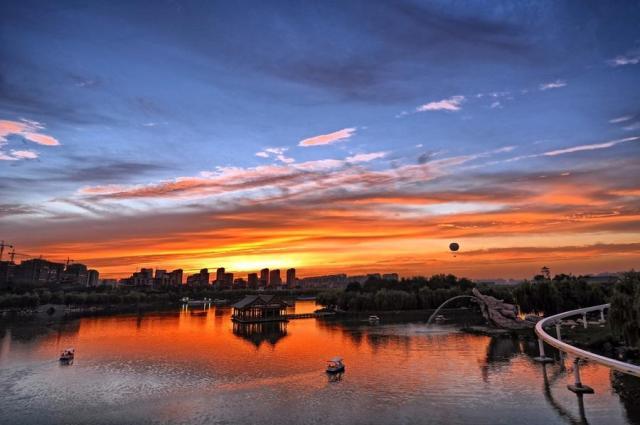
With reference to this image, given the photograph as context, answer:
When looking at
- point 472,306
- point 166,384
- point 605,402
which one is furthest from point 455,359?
point 472,306

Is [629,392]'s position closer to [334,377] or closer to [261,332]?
[334,377]

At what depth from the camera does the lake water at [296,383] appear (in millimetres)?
26688

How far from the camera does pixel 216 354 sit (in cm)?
4997

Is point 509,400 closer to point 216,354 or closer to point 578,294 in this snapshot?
point 216,354

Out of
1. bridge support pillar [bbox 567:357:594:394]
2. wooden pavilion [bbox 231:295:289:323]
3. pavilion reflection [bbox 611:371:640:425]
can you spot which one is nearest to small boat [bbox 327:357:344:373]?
bridge support pillar [bbox 567:357:594:394]

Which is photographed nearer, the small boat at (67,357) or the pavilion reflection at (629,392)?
the pavilion reflection at (629,392)

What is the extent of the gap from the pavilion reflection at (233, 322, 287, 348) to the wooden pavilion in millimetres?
1023

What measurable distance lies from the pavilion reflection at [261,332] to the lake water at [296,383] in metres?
1.32

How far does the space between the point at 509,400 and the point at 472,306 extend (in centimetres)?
8215

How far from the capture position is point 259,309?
8256 centimetres

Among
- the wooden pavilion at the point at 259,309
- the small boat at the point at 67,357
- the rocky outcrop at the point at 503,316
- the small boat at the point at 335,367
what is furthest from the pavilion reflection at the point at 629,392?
the wooden pavilion at the point at 259,309

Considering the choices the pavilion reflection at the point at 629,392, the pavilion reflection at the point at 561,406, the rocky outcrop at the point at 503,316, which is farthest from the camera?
the rocky outcrop at the point at 503,316

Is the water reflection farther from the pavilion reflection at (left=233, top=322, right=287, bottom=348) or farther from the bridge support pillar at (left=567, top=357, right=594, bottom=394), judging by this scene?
the pavilion reflection at (left=233, top=322, right=287, bottom=348)

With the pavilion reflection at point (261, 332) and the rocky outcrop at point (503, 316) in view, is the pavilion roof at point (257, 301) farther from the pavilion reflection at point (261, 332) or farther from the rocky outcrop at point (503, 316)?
the rocky outcrop at point (503, 316)
